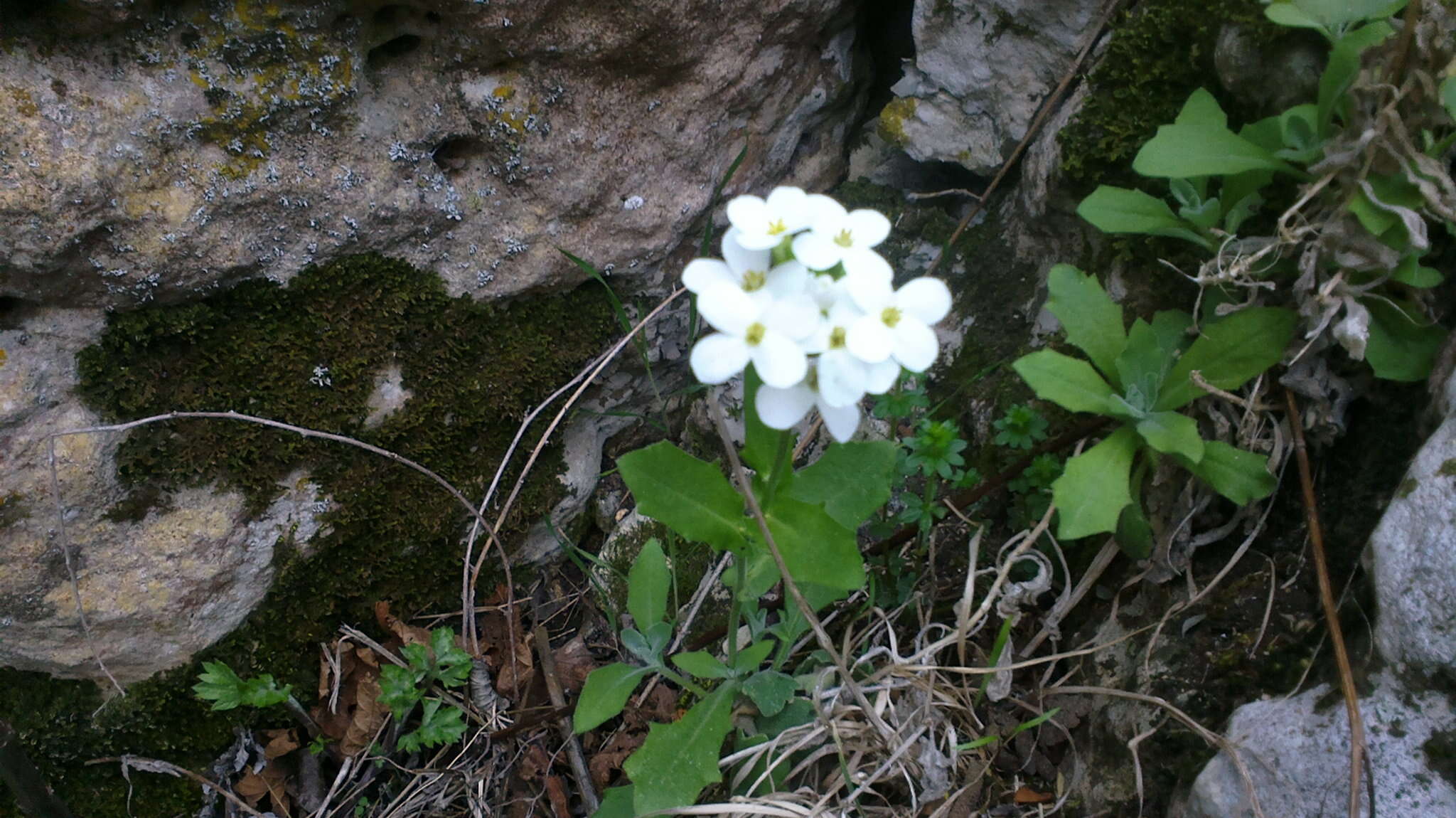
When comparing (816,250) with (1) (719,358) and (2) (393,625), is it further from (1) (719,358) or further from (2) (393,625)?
(2) (393,625)

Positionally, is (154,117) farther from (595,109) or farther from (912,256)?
(912,256)

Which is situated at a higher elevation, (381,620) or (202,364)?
(202,364)

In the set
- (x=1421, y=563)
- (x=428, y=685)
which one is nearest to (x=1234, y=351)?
(x=1421, y=563)

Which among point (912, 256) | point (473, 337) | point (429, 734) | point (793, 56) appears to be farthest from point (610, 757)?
point (793, 56)

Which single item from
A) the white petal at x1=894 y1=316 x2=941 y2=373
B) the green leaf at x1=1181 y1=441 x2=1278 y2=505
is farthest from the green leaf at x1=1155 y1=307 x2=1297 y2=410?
the white petal at x1=894 y1=316 x2=941 y2=373

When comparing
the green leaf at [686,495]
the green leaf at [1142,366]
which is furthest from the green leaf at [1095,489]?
the green leaf at [686,495]

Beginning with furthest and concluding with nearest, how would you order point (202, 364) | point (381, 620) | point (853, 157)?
point (853, 157) → point (381, 620) → point (202, 364)

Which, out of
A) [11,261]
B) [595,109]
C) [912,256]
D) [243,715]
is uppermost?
Answer: [595,109]
